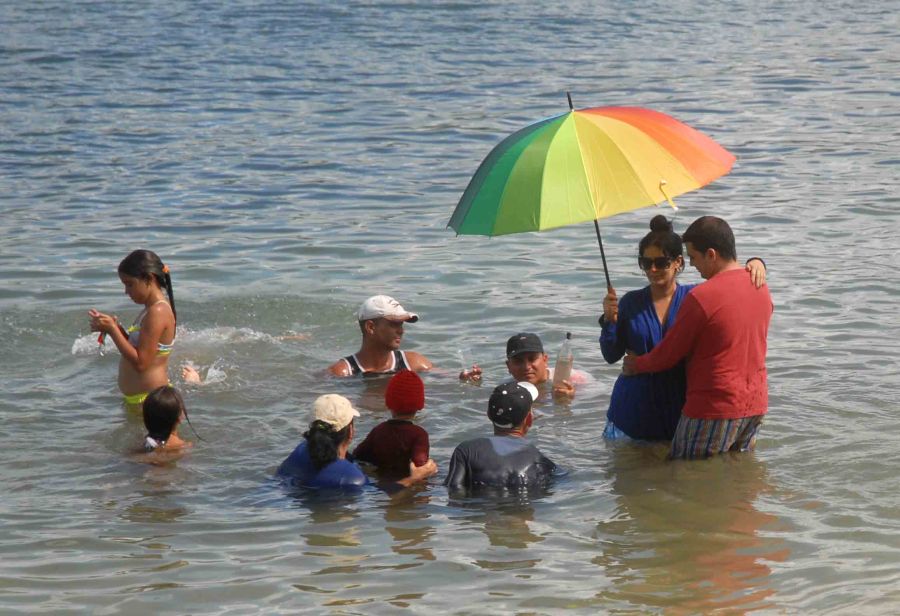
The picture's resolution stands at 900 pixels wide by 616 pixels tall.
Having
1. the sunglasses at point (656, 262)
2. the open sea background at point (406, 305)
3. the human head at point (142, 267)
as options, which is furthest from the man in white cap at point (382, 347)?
the sunglasses at point (656, 262)

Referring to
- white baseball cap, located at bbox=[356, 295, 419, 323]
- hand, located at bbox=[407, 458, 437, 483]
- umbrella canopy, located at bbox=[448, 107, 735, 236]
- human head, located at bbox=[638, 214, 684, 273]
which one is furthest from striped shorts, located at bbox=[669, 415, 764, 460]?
white baseball cap, located at bbox=[356, 295, 419, 323]

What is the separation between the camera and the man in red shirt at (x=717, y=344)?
7.16 metres

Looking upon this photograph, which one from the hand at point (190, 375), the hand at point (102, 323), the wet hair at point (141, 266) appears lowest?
the hand at point (190, 375)

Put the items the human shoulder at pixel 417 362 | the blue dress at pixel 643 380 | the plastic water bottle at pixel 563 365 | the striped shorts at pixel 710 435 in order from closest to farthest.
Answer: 1. the striped shorts at pixel 710 435
2. the blue dress at pixel 643 380
3. the plastic water bottle at pixel 563 365
4. the human shoulder at pixel 417 362

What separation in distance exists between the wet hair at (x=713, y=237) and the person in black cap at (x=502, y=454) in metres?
1.32

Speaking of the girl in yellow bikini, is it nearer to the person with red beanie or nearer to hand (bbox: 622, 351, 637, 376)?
the person with red beanie

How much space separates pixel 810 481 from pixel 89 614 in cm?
424

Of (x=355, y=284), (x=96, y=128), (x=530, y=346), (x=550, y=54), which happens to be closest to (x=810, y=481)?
(x=530, y=346)

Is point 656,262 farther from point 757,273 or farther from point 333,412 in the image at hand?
point 333,412

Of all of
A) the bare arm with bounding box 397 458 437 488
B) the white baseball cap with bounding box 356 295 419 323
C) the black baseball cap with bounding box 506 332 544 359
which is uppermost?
the white baseball cap with bounding box 356 295 419 323

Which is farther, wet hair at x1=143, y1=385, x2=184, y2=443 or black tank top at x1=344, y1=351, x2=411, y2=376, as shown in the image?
black tank top at x1=344, y1=351, x2=411, y2=376

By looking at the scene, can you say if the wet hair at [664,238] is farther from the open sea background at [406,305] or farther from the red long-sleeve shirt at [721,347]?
the open sea background at [406,305]

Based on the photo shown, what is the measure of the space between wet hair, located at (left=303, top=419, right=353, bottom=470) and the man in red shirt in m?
1.66

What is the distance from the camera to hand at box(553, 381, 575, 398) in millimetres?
9875
